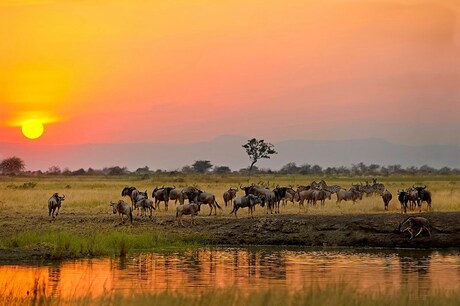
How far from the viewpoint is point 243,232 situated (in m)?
31.9

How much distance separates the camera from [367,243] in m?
30.6

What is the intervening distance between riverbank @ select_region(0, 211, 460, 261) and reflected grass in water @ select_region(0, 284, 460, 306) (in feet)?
45.7

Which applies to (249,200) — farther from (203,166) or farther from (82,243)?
(203,166)

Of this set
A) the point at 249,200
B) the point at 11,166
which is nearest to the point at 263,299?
the point at 249,200

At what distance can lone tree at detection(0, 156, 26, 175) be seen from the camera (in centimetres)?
14500

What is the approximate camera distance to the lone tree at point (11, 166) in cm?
14500

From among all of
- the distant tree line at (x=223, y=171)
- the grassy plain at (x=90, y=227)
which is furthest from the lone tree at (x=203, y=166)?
the grassy plain at (x=90, y=227)

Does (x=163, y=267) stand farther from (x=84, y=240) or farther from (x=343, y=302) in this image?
(x=343, y=302)

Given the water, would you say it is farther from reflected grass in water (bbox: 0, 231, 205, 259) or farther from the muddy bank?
the muddy bank

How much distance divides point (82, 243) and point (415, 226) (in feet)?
42.8

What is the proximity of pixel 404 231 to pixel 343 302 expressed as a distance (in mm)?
18685

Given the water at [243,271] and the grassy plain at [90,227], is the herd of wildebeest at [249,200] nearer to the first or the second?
the grassy plain at [90,227]

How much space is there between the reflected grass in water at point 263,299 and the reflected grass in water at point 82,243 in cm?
1215

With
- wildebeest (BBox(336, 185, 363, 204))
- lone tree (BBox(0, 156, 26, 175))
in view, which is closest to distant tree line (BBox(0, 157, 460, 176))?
lone tree (BBox(0, 156, 26, 175))
